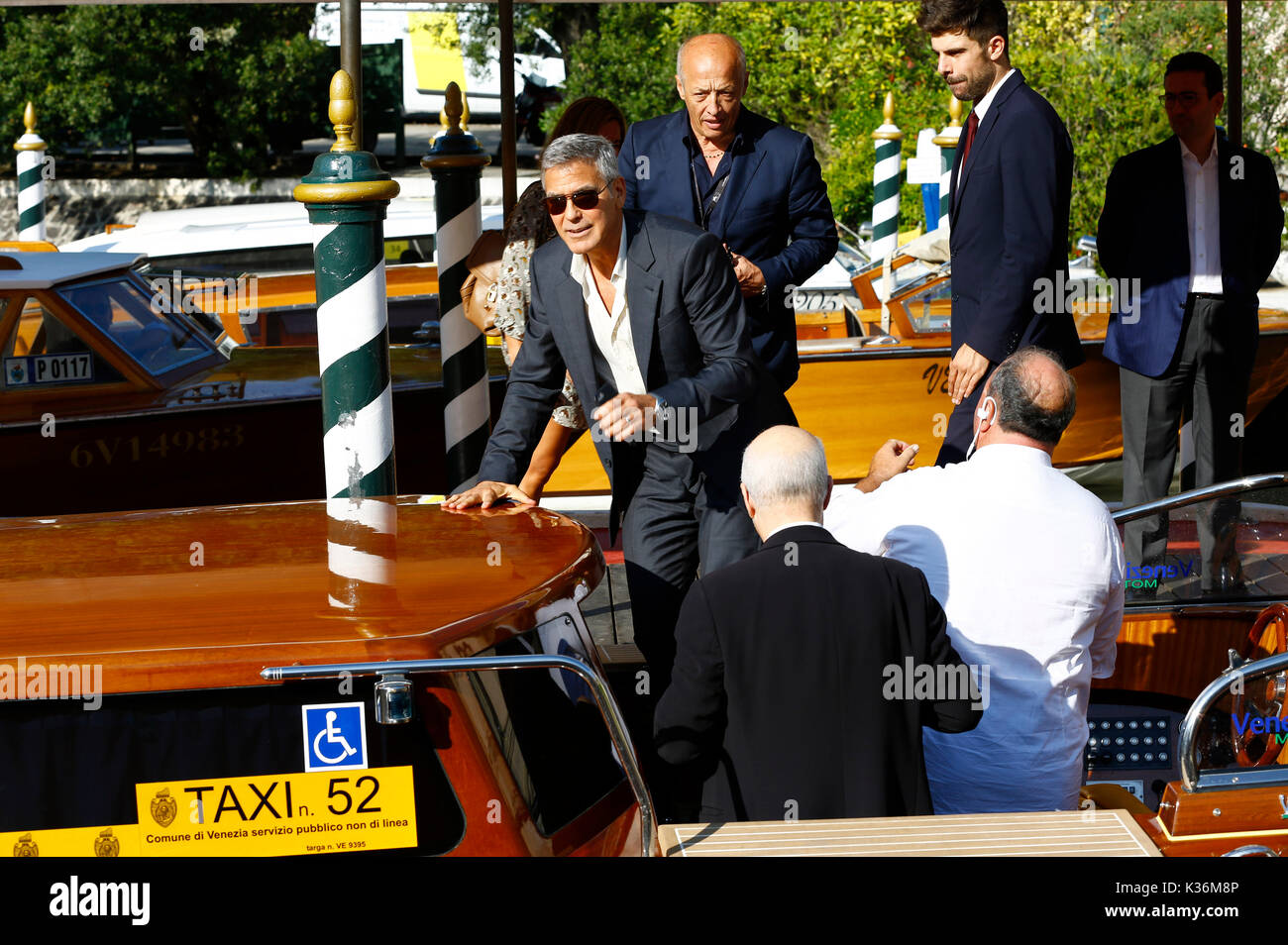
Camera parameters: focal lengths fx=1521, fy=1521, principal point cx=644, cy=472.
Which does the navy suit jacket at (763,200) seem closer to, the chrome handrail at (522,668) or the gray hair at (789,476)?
the gray hair at (789,476)

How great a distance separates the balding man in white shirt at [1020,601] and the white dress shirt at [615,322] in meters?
1.04

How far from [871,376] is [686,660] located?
577 centimetres

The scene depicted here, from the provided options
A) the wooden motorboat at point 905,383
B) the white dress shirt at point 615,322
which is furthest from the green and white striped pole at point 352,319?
the wooden motorboat at point 905,383

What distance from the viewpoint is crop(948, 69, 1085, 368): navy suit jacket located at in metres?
4.33

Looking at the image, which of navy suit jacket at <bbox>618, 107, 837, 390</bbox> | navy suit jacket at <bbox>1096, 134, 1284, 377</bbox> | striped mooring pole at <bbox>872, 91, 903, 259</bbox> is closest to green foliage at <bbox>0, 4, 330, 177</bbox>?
striped mooring pole at <bbox>872, 91, 903, 259</bbox>

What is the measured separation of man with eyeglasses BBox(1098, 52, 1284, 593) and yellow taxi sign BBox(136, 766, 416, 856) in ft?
14.3

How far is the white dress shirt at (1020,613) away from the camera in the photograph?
3.09 metres

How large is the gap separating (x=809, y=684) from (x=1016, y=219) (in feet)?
6.78

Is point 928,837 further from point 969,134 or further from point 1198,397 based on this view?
point 1198,397

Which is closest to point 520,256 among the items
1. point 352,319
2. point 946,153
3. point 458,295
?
point 352,319

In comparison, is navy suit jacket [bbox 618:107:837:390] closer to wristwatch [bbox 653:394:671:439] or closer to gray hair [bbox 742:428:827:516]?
wristwatch [bbox 653:394:671:439]

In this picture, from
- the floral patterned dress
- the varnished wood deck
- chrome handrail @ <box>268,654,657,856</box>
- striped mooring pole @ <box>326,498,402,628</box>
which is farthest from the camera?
the floral patterned dress

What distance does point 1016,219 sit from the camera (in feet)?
14.3
